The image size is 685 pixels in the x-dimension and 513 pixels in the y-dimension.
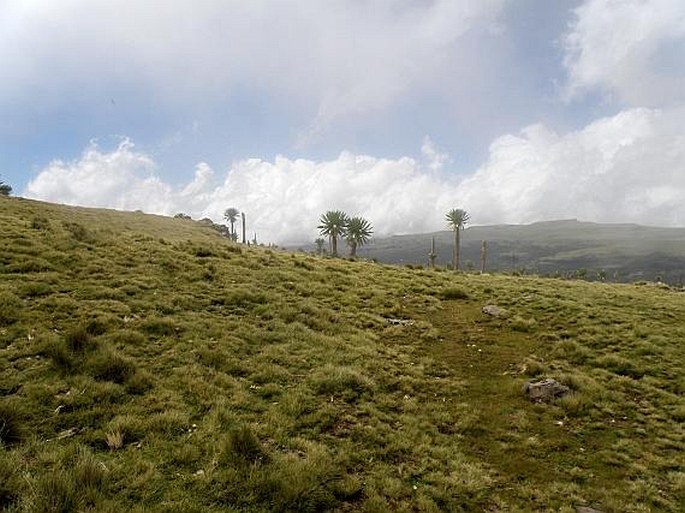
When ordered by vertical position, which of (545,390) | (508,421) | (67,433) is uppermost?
(67,433)

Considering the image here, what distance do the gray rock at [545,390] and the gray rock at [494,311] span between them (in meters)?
6.85

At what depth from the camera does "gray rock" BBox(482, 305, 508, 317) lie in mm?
18422

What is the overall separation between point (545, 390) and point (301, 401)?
641 centimetres

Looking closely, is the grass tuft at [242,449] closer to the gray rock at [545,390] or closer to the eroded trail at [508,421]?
the eroded trail at [508,421]

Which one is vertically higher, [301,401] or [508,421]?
[301,401]

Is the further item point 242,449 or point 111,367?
point 111,367

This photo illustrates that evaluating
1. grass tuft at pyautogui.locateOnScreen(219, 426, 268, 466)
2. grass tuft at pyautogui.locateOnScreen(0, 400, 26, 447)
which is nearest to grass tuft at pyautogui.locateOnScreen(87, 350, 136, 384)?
grass tuft at pyautogui.locateOnScreen(0, 400, 26, 447)

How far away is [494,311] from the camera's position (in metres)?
18.6

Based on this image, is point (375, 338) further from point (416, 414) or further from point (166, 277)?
→ point (166, 277)

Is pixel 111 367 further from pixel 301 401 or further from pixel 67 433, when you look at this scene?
pixel 301 401

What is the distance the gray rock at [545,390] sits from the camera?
36.4 feet

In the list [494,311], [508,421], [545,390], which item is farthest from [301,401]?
[494,311]

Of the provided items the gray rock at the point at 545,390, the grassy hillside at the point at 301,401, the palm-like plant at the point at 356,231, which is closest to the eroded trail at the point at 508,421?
the grassy hillside at the point at 301,401

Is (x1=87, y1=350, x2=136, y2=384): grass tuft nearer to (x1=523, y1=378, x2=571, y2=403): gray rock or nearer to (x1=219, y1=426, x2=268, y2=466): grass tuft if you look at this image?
(x1=219, y1=426, x2=268, y2=466): grass tuft
